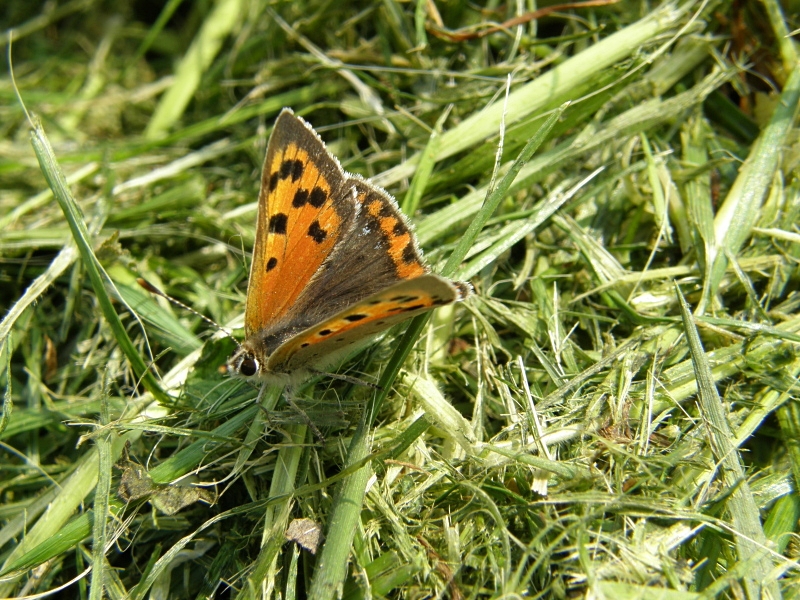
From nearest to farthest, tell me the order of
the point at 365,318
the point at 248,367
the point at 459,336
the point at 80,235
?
1. the point at 365,318
2. the point at 248,367
3. the point at 80,235
4. the point at 459,336

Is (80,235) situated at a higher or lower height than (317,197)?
higher

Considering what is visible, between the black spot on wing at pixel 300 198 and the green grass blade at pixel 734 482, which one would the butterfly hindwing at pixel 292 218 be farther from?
the green grass blade at pixel 734 482

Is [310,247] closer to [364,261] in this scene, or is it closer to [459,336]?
[364,261]

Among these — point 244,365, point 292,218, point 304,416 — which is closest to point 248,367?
point 244,365

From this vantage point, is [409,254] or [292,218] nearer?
[409,254]

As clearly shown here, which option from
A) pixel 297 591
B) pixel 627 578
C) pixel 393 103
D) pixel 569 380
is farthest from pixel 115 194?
pixel 627 578

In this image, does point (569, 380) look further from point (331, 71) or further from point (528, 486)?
point (331, 71)

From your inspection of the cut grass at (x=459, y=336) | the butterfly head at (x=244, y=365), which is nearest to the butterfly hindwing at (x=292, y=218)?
the butterfly head at (x=244, y=365)
